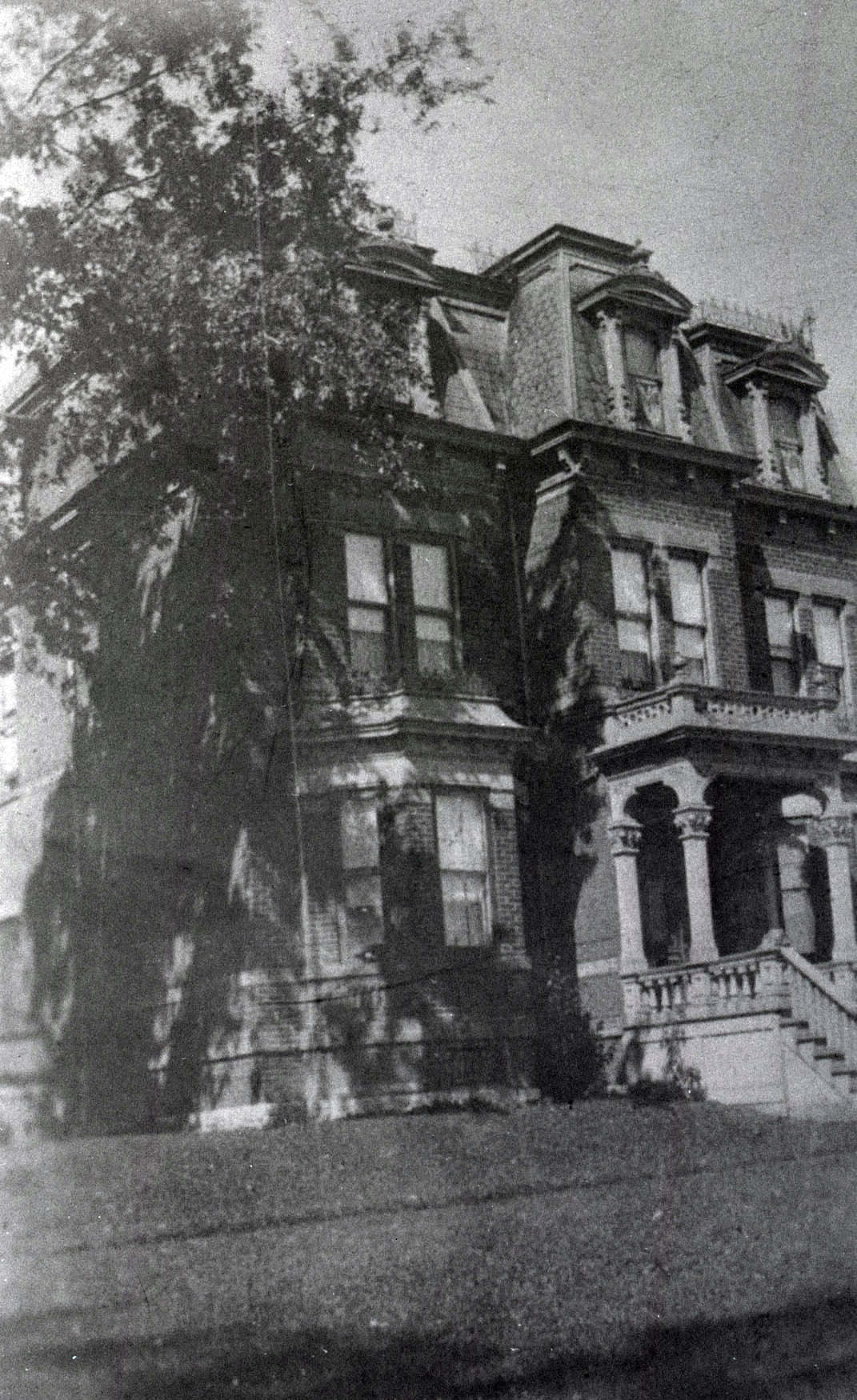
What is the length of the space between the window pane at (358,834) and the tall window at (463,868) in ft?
3.07

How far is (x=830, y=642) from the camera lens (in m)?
24.2

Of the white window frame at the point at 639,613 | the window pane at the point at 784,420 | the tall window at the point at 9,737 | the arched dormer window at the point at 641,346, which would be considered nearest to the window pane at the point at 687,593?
the white window frame at the point at 639,613

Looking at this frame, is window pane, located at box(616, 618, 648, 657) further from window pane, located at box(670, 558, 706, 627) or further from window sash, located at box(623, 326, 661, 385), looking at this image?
window sash, located at box(623, 326, 661, 385)

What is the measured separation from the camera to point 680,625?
22.0m

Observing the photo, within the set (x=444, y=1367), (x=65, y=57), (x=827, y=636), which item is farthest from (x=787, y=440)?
(x=444, y=1367)

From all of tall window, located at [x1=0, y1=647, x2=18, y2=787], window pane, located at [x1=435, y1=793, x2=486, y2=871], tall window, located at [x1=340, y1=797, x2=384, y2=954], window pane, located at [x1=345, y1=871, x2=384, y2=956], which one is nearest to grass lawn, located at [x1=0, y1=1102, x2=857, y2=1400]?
window pane, located at [x1=345, y1=871, x2=384, y2=956]

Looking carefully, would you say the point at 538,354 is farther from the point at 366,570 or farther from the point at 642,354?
the point at 366,570

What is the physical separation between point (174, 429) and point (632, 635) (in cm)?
850

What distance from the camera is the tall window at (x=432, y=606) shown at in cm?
1952

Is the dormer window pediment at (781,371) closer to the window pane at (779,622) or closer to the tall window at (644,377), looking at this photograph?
the tall window at (644,377)

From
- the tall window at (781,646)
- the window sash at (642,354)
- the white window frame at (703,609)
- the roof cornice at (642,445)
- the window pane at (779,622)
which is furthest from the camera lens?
the window pane at (779,622)

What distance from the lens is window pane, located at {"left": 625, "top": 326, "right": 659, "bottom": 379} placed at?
22.4 m

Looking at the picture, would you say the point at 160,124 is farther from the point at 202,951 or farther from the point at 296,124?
the point at 202,951

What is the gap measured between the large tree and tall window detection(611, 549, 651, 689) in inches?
175
